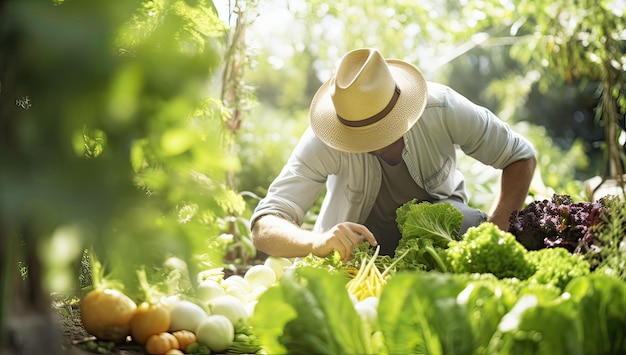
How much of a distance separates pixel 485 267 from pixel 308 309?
0.80 metres

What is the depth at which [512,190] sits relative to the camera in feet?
10.9

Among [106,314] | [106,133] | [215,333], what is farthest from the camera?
[215,333]

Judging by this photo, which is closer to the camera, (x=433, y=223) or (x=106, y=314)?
(x=106, y=314)

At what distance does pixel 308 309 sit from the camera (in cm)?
160

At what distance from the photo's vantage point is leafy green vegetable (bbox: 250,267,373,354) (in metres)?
1.60

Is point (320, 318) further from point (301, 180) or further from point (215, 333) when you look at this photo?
point (301, 180)

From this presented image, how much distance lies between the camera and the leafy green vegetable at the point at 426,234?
2461 mm

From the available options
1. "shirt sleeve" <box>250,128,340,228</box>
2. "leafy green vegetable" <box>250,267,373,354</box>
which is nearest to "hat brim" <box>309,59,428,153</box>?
"shirt sleeve" <box>250,128,340,228</box>

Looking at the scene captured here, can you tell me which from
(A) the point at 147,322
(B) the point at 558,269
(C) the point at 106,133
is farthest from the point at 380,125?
(C) the point at 106,133

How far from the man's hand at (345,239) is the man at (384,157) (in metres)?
0.32

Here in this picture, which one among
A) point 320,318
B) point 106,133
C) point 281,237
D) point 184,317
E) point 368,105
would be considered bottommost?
point 281,237

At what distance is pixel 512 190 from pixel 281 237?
112 centimetres

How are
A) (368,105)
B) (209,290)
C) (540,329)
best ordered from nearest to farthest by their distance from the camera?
(540,329) < (209,290) < (368,105)

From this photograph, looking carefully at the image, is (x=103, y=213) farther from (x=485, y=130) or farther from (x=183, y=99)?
(x=485, y=130)
